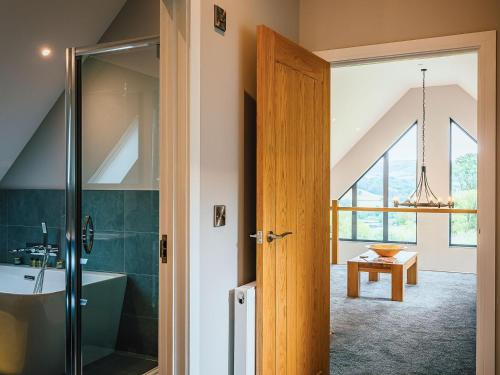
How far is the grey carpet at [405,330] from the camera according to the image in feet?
11.0

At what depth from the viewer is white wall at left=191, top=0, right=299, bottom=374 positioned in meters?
2.13

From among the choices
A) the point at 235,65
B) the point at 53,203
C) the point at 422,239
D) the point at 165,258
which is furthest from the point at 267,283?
the point at 422,239

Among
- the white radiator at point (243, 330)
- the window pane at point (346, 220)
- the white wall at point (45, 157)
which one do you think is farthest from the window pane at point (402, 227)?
the white radiator at point (243, 330)

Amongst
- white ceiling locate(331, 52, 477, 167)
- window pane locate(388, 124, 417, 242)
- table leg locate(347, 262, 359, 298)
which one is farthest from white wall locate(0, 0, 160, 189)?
window pane locate(388, 124, 417, 242)

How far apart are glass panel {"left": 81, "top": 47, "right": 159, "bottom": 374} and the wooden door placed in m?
0.80

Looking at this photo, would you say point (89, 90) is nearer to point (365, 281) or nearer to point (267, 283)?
point (267, 283)

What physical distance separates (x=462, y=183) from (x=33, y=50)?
21.4ft

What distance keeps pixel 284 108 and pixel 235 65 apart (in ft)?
1.08

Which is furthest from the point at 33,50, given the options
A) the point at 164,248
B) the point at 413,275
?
the point at 413,275

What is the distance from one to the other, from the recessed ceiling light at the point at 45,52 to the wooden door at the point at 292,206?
5.43 feet

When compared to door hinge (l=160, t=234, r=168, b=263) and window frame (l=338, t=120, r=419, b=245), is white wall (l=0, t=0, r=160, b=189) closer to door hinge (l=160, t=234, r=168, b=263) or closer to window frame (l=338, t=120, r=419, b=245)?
door hinge (l=160, t=234, r=168, b=263)

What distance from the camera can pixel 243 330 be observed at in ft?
7.50

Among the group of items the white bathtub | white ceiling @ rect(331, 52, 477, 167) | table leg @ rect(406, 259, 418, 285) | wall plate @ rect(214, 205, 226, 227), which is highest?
white ceiling @ rect(331, 52, 477, 167)

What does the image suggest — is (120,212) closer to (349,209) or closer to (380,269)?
(380,269)
